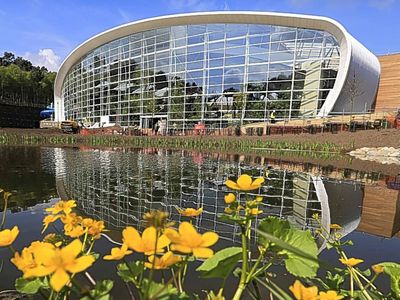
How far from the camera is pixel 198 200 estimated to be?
449 cm

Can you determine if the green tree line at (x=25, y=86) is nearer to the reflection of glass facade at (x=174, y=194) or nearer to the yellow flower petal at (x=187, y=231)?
the reflection of glass facade at (x=174, y=194)

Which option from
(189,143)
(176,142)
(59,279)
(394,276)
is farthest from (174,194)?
(176,142)

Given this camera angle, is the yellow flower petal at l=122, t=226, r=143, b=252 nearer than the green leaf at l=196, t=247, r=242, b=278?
Yes

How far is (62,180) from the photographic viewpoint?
228 inches

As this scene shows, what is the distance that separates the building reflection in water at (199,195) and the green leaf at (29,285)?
2171mm

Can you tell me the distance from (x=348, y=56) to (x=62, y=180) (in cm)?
2109

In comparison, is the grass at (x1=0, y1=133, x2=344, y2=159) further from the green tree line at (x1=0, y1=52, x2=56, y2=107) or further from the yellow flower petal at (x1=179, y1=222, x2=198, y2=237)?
the green tree line at (x1=0, y1=52, x2=56, y2=107)

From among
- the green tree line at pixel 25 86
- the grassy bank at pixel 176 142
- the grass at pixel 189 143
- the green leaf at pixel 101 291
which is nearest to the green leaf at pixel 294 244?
the green leaf at pixel 101 291

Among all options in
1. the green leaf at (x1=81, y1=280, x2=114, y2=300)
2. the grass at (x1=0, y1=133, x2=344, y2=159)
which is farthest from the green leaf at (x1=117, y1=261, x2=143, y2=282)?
the grass at (x1=0, y1=133, x2=344, y2=159)

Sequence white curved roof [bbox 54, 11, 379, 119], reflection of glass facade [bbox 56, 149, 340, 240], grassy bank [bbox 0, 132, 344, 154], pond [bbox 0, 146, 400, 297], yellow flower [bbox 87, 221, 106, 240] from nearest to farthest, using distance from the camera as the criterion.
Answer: yellow flower [bbox 87, 221, 106, 240]
pond [bbox 0, 146, 400, 297]
reflection of glass facade [bbox 56, 149, 340, 240]
grassy bank [bbox 0, 132, 344, 154]
white curved roof [bbox 54, 11, 379, 119]

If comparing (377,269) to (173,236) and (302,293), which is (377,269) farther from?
(173,236)

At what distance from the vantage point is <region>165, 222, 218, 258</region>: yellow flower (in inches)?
19.6

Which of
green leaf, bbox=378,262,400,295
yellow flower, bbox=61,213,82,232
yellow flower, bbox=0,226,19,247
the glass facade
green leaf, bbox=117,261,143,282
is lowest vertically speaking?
green leaf, bbox=378,262,400,295

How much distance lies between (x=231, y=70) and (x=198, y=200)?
2140 cm
